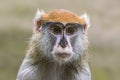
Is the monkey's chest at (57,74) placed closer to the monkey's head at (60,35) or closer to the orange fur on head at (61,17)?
the monkey's head at (60,35)

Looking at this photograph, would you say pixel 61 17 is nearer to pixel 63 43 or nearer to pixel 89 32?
pixel 63 43

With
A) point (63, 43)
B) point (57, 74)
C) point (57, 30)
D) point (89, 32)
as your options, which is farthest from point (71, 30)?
point (89, 32)

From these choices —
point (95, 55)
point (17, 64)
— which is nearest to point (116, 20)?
point (95, 55)

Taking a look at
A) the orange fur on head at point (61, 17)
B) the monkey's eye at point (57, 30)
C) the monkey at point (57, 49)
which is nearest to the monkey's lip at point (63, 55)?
the monkey at point (57, 49)

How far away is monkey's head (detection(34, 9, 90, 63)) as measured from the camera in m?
8.85

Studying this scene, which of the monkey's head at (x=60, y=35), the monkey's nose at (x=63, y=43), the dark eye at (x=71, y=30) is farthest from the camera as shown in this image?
the dark eye at (x=71, y=30)

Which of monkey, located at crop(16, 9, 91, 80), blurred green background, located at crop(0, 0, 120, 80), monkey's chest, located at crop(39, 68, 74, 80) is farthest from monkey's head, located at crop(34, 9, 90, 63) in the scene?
blurred green background, located at crop(0, 0, 120, 80)

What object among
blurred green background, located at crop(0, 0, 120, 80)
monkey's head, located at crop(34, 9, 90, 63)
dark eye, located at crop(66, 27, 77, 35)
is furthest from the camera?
blurred green background, located at crop(0, 0, 120, 80)

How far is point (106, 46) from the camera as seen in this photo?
52.6 ft

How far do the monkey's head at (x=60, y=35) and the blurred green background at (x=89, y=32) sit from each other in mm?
4770

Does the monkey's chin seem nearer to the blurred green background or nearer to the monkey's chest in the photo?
the monkey's chest

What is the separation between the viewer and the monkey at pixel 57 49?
29.2ft

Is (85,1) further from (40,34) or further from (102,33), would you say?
(40,34)

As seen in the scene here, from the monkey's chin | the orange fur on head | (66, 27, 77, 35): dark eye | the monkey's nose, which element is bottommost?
the monkey's chin
